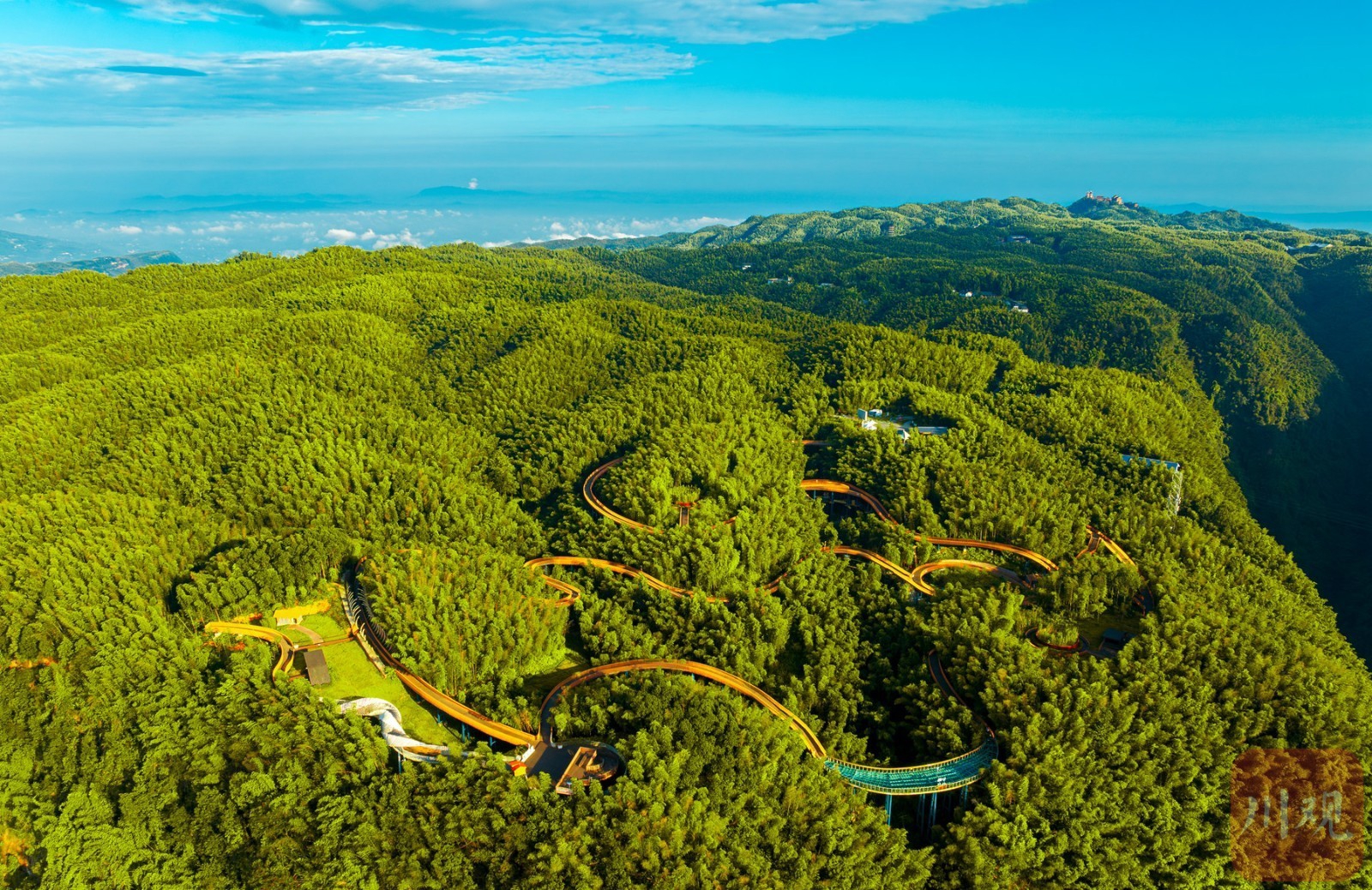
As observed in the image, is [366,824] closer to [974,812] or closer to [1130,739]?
[974,812]

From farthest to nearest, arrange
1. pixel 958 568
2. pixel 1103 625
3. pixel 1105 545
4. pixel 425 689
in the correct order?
1. pixel 1105 545
2. pixel 958 568
3. pixel 1103 625
4. pixel 425 689

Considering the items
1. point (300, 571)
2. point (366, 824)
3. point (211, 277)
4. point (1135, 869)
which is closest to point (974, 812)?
point (1135, 869)

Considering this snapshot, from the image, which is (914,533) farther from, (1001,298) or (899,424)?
(1001,298)

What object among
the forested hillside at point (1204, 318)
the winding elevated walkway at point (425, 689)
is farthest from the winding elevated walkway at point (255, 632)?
the forested hillside at point (1204, 318)

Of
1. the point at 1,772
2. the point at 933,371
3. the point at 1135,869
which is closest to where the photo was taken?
the point at 1135,869

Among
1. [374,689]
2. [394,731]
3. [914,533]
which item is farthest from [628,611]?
[914,533]

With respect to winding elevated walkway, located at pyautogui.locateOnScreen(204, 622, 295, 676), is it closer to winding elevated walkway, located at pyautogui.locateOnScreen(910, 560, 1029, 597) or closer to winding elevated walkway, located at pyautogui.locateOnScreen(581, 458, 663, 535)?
winding elevated walkway, located at pyautogui.locateOnScreen(581, 458, 663, 535)

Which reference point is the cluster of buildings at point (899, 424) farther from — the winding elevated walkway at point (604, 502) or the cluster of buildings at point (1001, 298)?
the cluster of buildings at point (1001, 298)

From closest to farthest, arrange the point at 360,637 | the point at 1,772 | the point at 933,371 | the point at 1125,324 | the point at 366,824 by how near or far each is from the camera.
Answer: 1. the point at 366,824
2. the point at 1,772
3. the point at 360,637
4. the point at 933,371
5. the point at 1125,324
